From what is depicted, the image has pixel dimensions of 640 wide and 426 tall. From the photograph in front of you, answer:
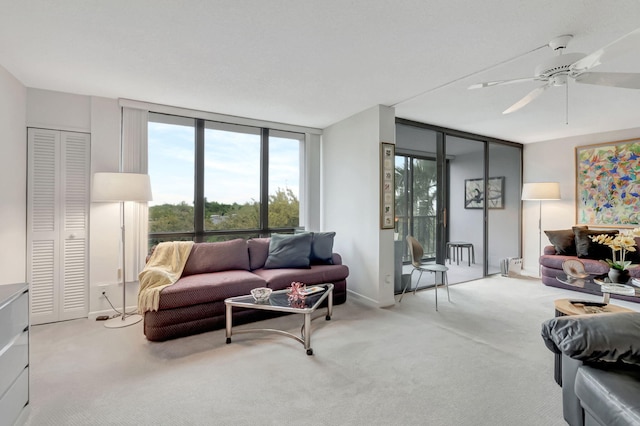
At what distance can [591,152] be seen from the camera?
501 centimetres

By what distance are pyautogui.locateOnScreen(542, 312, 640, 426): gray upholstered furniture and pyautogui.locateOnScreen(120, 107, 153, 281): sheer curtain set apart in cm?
396

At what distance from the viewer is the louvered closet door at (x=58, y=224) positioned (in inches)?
126

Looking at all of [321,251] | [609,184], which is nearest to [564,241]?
[609,184]

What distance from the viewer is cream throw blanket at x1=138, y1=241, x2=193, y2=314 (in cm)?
279

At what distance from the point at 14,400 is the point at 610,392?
296 centimetres

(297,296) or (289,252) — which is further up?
(289,252)

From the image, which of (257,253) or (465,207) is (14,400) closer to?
(257,253)

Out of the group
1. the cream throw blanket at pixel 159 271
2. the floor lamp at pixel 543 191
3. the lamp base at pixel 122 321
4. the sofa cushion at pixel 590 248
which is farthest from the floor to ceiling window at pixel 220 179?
the sofa cushion at pixel 590 248

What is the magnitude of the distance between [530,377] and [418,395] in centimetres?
91

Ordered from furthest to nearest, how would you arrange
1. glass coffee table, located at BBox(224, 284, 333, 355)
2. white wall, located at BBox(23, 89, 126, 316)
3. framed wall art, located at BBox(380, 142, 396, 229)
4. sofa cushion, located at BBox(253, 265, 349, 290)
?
framed wall art, located at BBox(380, 142, 396, 229) < sofa cushion, located at BBox(253, 265, 349, 290) < white wall, located at BBox(23, 89, 126, 316) < glass coffee table, located at BBox(224, 284, 333, 355)

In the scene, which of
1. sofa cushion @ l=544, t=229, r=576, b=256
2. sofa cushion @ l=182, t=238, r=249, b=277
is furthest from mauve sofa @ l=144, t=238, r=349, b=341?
sofa cushion @ l=544, t=229, r=576, b=256

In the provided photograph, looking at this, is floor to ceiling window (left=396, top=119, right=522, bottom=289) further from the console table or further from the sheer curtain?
the sheer curtain

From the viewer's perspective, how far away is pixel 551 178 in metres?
5.53

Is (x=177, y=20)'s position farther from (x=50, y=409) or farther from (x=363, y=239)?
(x=363, y=239)
